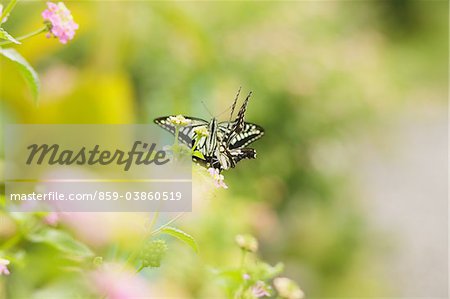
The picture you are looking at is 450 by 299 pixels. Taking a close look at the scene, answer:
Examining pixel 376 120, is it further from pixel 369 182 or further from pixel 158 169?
pixel 158 169

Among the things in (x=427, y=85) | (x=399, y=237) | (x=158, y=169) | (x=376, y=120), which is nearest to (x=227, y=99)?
(x=376, y=120)

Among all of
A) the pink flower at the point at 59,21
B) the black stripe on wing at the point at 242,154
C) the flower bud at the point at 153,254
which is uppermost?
the pink flower at the point at 59,21

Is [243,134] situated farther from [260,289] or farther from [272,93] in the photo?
[272,93]

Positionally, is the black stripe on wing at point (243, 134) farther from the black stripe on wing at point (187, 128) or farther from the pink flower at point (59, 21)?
the pink flower at point (59, 21)

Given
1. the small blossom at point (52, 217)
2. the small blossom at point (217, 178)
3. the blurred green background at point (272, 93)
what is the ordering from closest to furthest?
the small blossom at point (217, 178) → the small blossom at point (52, 217) → the blurred green background at point (272, 93)

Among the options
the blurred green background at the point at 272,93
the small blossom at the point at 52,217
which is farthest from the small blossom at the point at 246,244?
the blurred green background at the point at 272,93

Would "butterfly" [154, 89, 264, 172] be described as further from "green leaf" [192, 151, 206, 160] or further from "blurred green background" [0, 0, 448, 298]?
"blurred green background" [0, 0, 448, 298]

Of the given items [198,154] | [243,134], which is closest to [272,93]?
[243,134]
